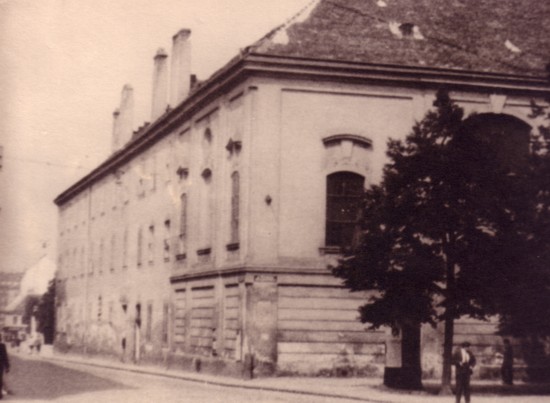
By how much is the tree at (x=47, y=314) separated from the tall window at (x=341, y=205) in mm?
57603

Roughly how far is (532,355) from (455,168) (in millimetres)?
10547

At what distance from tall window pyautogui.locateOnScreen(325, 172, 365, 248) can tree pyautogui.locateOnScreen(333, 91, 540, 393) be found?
23.1 ft

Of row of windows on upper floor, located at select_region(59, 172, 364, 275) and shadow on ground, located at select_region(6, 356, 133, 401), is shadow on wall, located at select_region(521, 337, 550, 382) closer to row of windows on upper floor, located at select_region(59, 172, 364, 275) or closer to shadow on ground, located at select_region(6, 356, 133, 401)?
row of windows on upper floor, located at select_region(59, 172, 364, 275)

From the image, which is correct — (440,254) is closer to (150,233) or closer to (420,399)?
(420,399)

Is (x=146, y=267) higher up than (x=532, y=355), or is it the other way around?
(x=146, y=267)

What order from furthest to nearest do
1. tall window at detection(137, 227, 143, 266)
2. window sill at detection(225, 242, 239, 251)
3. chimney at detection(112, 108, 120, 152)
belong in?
chimney at detection(112, 108, 120, 152)
tall window at detection(137, 227, 143, 266)
window sill at detection(225, 242, 239, 251)

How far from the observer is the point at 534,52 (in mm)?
33688

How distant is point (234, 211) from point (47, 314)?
188 feet

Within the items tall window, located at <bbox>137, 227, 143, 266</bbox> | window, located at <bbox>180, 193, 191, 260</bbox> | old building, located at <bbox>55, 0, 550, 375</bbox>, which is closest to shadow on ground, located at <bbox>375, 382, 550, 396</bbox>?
old building, located at <bbox>55, 0, 550, 375</bbox>

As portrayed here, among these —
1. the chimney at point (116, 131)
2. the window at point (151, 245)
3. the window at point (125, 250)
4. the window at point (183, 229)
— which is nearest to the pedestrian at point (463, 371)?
the window at point (183, 229)

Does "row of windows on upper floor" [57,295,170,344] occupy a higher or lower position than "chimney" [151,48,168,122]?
lower

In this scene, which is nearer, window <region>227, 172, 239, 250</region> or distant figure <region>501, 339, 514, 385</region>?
distant figure <region>501, 339, 514, 385</region>

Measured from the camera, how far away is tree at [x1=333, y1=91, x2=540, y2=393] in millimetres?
24047

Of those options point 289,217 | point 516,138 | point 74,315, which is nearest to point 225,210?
point 289,217
